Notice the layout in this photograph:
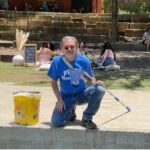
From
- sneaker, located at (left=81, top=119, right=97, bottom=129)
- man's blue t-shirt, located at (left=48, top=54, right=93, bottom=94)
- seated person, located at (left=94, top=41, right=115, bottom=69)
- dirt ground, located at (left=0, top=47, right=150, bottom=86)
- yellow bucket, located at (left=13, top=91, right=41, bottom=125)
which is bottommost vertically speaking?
dirt ground, located at (left=0, top=47, right=150, bottom=86)

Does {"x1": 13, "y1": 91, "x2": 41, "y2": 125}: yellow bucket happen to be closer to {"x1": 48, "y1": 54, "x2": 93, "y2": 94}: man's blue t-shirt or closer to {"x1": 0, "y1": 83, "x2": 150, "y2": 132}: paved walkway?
{"x1": 0, "y1": 83, "x2": 150, "y2": 132}: paved walkway

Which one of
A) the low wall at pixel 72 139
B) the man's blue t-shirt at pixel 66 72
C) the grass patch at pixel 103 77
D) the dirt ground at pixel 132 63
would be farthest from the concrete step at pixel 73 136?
the dirt ground at pixel 132 63

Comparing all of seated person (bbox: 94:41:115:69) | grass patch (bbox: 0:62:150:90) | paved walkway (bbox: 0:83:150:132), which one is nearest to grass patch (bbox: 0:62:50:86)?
grass patch (bbox: 0:62:150:90)

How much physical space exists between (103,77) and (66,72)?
6.74 m

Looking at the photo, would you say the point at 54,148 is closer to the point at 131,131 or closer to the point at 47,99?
the point at 131,131

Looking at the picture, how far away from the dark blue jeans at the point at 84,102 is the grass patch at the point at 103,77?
483 centimetres

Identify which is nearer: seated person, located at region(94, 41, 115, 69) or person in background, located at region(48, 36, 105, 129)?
person in background, located at region(48, 36, 105, 129)

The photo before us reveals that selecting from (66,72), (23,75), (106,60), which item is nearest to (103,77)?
(106,60)

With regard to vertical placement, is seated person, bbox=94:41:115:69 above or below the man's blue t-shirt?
below

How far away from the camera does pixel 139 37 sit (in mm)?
26516

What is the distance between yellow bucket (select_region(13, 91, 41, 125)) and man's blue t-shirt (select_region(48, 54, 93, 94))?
1.16ft

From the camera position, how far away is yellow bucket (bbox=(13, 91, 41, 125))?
729 cm

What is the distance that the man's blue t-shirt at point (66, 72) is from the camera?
7.24 m

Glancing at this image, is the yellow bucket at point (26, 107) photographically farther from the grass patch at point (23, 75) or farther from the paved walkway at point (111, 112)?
the grass patch at point (23, 75)
